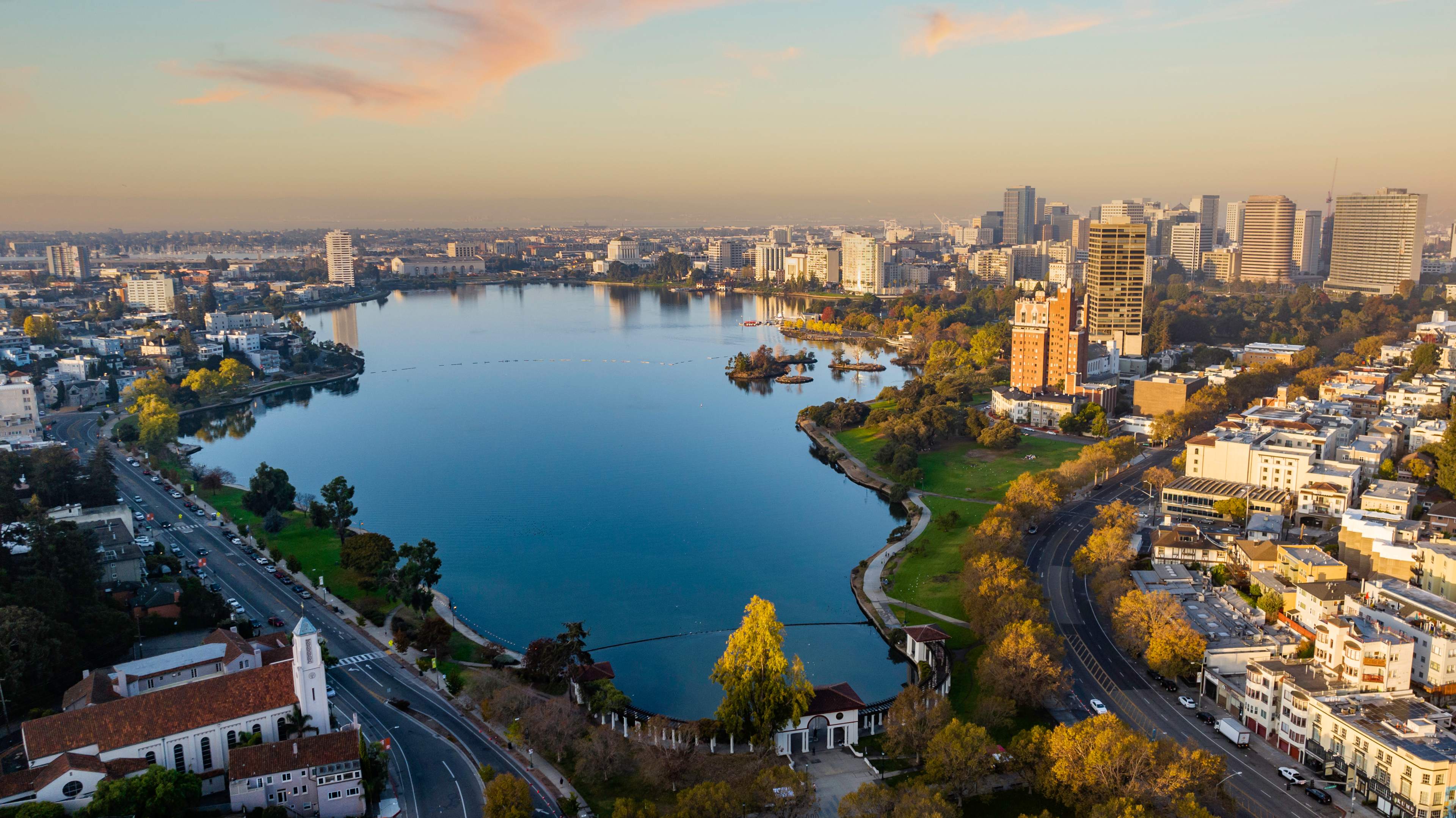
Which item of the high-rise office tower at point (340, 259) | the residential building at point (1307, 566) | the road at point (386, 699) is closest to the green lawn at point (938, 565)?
the residential building at point (1307, 566)

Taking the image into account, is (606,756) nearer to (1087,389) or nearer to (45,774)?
(45,774)

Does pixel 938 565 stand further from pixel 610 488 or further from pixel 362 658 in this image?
pixel 362 658

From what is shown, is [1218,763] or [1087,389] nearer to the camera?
[1218,763]

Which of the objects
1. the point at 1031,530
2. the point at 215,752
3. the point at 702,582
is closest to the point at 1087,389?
the point at 1031,530

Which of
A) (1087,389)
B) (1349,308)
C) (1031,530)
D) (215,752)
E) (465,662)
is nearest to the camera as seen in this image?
(215,752)

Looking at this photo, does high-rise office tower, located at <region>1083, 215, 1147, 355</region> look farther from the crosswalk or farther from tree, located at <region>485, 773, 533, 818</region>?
tree, located at <region>485, 773, 533, 818</region>

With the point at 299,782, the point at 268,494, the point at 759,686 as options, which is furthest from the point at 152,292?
the point at 759,686

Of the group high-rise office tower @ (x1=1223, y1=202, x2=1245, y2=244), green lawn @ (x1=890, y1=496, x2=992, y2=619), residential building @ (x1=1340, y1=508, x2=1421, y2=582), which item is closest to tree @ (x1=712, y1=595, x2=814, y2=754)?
green lawn @ (x1=890, y1=496, x2=992, y2=619)
